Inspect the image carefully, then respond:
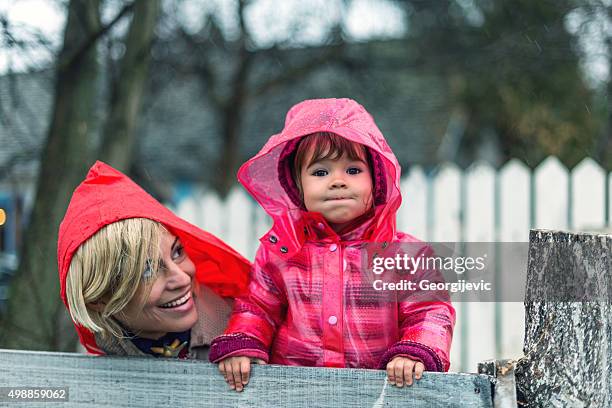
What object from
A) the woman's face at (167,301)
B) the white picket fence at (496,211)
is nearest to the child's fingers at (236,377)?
the woman's face at (167,301)

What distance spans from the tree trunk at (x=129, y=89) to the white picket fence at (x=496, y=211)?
2338 millimetres

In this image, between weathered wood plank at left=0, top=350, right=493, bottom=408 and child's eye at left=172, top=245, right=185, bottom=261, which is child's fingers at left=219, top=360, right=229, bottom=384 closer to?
weathered wood plank at left=0, top=350, right=493, bottom=408

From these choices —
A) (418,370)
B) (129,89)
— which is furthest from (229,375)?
(129,89)

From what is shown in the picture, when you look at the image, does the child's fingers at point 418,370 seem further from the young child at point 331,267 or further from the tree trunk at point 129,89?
the tree trunk at point 129,89

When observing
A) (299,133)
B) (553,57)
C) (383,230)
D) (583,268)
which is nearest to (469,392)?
(583,268)

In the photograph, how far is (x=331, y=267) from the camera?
1833 mm

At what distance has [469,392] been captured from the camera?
146 centimetres

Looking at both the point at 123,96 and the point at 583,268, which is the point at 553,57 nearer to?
the point at 123,96

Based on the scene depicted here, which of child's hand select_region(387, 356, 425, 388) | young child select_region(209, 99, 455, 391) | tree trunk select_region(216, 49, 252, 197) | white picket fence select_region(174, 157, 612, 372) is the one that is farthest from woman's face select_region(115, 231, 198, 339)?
tree trunk select_region(216, 49, 252, 197)

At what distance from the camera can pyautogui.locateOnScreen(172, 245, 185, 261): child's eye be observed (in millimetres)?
1918

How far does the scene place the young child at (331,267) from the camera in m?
1.81

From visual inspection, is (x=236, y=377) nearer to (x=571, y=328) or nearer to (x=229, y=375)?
(x=229, y=375)

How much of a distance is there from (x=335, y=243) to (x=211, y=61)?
793 cm

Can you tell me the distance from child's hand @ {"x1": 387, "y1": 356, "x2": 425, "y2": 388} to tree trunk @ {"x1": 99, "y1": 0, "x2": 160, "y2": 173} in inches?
120
